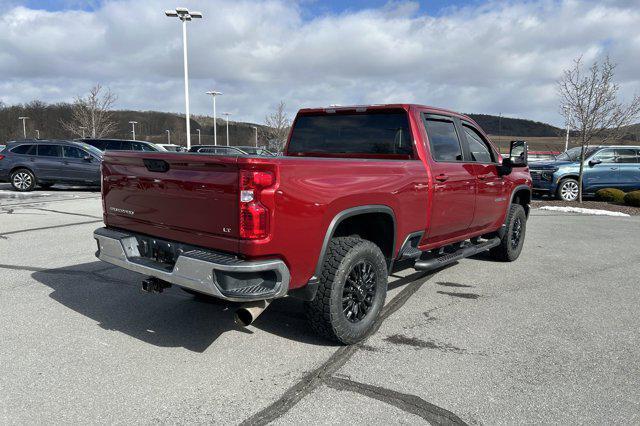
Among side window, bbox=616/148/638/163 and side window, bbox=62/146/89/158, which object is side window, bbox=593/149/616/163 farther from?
side window, bbox=62/146/89/158

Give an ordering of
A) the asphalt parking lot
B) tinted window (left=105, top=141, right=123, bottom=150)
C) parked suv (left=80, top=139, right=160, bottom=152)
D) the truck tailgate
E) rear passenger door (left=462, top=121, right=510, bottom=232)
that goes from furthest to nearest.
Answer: tinted window (left=105, top=141, right=123, bottom=150) < parked suv (left=80, top=139, right=160, bottom=152) < rear passenger door (left=462, top=121, right=510, bottom=232) < the truck tailgate < the asphalt parking lot

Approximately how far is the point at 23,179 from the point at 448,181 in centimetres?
1561

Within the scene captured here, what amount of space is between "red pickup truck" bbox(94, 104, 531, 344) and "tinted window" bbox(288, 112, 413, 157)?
0.01 meters

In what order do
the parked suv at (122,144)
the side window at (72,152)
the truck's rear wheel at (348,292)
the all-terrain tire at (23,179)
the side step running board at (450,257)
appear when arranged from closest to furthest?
the truck's rear wheel at (348,292)
the side step running board at (450,257)
the all-terrain tire at (23,179)
the side window at (72,152)
the parked suv at (122,144)

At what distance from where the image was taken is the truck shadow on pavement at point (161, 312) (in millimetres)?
3896

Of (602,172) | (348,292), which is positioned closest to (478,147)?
(348,292)

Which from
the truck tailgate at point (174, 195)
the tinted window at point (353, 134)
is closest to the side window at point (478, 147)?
the tinted window at point (353, 134)

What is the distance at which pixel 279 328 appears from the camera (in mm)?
4086

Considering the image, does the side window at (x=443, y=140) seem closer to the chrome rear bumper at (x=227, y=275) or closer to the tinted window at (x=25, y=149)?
the chrome rear bumper at (x=227, y=275)

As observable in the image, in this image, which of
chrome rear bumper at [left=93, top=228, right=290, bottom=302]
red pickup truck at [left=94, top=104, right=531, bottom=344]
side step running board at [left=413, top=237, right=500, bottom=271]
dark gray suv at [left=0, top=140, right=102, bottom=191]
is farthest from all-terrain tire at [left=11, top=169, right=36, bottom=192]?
side step running board at [left=413, top=237, right=500, bottom=271]

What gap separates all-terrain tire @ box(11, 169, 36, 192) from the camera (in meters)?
15.8

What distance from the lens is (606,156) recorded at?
49.9ft

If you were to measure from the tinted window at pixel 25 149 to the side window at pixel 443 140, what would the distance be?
50.1 feet

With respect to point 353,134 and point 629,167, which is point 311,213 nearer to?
point 353,134
